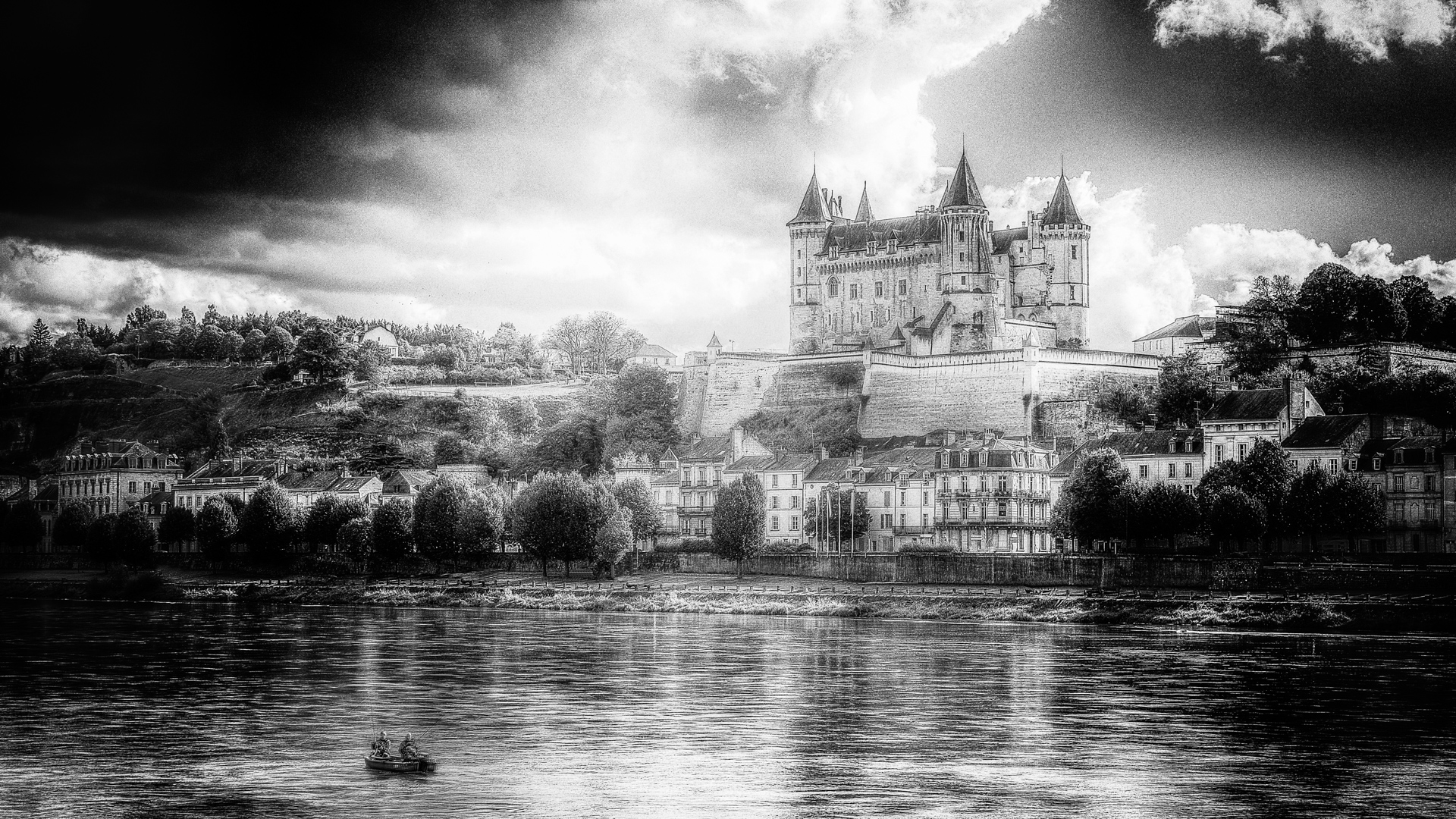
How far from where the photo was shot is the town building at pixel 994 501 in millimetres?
57406

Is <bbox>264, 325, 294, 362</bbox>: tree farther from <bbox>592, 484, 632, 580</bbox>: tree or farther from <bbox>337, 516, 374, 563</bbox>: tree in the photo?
<bbox>592, 484, 632, 580</bbox>: tree

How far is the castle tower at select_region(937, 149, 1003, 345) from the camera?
251 ft

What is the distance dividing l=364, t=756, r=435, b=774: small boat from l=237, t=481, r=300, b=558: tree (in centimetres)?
3908

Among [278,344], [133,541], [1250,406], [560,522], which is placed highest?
[278,344]

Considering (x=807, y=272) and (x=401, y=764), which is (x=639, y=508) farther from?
(x=401, y=764)

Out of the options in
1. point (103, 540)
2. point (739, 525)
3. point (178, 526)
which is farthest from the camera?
point (178, 526)

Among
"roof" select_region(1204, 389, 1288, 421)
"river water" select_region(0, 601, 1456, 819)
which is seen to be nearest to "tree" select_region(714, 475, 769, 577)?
"river water" select_region(0, 601, 1456, 819)

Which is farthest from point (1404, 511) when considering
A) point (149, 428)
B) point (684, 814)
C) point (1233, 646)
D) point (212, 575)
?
point (149, 428)

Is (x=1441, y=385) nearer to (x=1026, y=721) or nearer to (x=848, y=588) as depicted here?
(x=848, y=588)

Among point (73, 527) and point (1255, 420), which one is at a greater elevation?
point (1255, 420)

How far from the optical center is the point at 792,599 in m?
51.6

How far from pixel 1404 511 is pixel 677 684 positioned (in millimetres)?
25358

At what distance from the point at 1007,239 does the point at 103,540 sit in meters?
37.2

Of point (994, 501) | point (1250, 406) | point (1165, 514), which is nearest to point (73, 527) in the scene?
point (994, 501)
